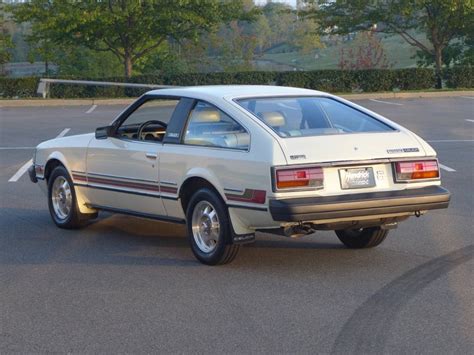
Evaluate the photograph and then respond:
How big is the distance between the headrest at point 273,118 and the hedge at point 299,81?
86.1ft

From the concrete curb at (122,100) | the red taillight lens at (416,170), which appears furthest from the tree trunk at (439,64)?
the red taillight lens at (416,170)

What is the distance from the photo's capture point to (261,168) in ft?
24.0

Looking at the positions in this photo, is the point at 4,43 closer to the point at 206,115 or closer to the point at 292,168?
the point at 206,115

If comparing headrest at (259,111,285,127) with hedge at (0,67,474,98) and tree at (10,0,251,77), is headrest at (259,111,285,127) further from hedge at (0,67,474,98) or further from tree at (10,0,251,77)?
tree at (10,0,251,77)

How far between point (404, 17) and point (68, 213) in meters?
31.3

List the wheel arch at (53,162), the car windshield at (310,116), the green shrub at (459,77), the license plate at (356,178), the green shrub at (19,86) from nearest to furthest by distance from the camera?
the license plate at (356,178) → the car windshield at (310,116) → the wheel arch at (53,162) → the green shrub at (19,86) → the green shrub at (459,77)

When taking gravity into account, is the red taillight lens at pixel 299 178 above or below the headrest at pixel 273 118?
below

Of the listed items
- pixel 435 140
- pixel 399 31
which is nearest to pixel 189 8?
pixel 399 31

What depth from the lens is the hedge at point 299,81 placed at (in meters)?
33.7

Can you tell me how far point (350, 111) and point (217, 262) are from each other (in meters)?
1.86

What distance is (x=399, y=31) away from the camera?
39500mm

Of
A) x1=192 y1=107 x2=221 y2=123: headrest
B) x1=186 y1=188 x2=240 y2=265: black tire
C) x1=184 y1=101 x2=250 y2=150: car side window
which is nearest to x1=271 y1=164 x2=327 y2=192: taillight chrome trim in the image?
x1=184 y1=101 x2=250 y2=150: car side window

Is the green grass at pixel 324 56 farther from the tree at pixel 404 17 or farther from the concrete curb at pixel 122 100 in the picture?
the concrete curb at pixel 122 100

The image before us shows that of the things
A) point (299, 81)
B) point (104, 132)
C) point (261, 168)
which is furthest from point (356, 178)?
point (299, 81)
